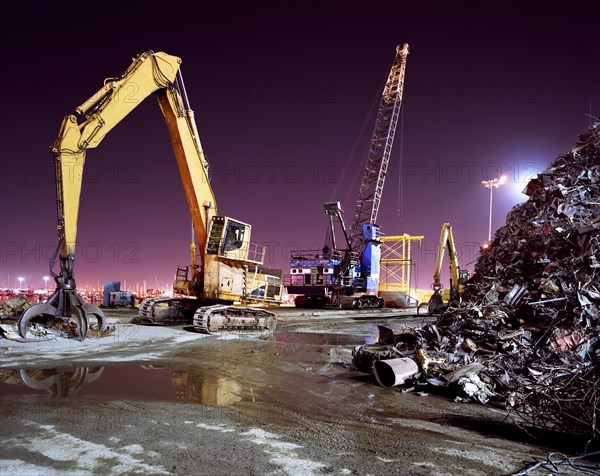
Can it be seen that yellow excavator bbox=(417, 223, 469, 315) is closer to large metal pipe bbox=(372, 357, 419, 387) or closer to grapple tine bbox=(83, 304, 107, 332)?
large metal pipe bbox=(372, 357, 419, 387)

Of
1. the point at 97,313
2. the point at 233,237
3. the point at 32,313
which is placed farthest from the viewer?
the point at 233,237

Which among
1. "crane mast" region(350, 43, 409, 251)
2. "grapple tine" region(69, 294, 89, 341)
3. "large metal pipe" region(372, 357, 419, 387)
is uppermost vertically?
"crane mast" region(350, 43, 409, 251)

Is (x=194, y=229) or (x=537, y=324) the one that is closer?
(x=537, y=324)

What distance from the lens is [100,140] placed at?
11766 mm

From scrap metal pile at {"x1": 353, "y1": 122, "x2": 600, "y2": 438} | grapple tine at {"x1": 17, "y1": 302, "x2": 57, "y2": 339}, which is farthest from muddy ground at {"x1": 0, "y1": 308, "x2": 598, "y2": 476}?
grapple tine at {"x1": 17, "y1": 302, "x2": 57, "y2": 339}

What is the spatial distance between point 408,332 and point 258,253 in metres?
6.91

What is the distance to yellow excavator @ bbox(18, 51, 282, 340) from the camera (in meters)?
11.0

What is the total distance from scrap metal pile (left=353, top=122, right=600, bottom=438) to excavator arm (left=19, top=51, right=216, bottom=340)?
756 cm

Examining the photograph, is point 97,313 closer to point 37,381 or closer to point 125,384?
point 37,381

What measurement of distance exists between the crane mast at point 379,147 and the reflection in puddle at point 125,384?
35.8m

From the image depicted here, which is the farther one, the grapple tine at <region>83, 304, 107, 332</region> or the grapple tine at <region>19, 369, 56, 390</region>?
the grapple tine at <region>83, 304, 107, 332</region>

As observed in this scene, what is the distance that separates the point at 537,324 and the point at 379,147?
135 ft

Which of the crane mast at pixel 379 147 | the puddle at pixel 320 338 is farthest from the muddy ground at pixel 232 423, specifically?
A: the crane mast at pixel 379 147

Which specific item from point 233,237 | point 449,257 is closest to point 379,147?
point 449,257
